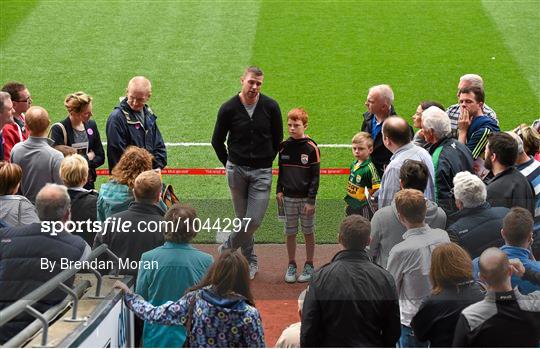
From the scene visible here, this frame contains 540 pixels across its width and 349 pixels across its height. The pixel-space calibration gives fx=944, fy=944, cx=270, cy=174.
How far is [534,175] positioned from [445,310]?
6.83 feet

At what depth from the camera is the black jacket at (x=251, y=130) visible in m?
7.79

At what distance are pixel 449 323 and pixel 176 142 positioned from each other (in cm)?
701

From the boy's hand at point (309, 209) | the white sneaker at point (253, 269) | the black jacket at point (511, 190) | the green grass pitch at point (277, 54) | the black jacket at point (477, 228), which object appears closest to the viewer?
the black jacket at point (477, 228)

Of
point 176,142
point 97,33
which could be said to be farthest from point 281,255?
point 97,33

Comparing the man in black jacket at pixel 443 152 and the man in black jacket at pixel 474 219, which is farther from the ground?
the man in black jacket at pixel 443 152

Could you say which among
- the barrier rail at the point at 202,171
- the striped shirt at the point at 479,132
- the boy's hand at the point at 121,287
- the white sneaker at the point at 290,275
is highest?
the striped shirt at the point at 479,132

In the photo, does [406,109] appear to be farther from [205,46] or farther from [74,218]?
[74,218]

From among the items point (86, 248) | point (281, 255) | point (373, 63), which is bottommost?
point (281, 255)

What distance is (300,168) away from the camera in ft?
25.2

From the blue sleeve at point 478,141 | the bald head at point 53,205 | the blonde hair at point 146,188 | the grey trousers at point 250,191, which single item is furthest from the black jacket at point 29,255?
the blue sleeve at point 478,141

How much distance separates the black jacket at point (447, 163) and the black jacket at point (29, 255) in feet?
→ 8.62

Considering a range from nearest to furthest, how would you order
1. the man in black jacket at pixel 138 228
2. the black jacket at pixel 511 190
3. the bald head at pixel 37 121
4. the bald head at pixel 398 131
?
the man in black jacket at pixel 138 228 < the black jacket at pixel 511 190 < the bald head at pixel 398 131 < the bald head at pixel 37 121

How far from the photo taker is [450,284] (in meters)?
4.95

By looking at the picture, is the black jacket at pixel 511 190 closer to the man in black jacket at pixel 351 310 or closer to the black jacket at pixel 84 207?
the man in black jacket at pixel 351 310
